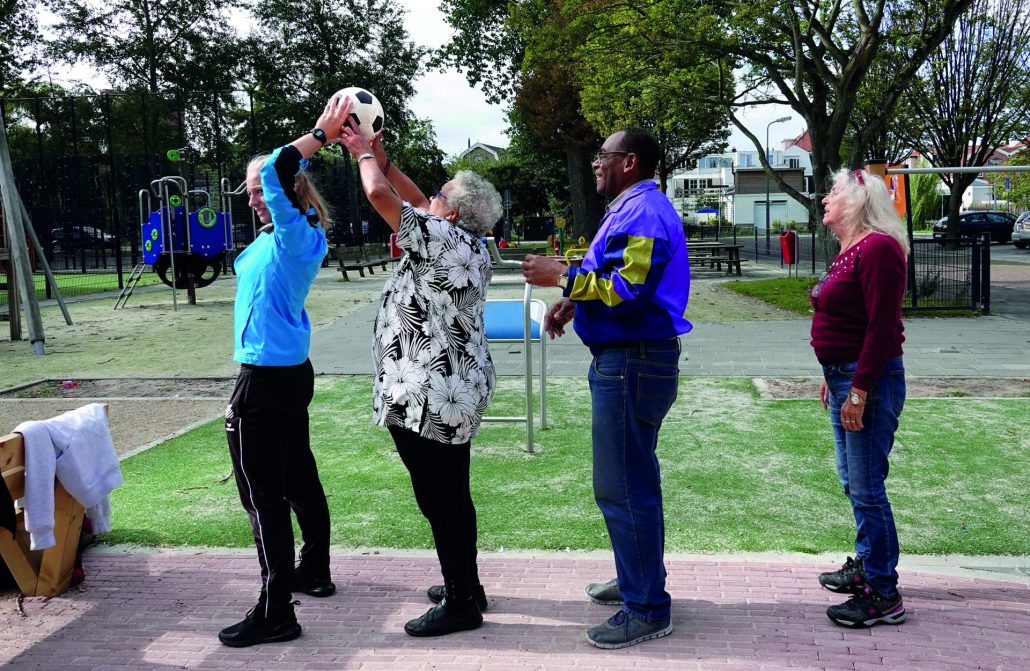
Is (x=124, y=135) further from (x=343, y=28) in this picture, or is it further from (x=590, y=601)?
(x=590, y=601)

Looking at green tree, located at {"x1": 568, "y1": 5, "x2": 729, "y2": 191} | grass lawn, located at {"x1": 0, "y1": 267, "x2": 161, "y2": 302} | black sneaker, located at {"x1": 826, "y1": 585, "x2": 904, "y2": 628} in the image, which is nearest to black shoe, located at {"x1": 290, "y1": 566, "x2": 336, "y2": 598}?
black sneaker, located at {"x1": 826, "y1": 585, "x2": 904, "y2": 628}

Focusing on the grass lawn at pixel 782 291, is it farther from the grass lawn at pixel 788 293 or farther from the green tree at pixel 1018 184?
the green tree at pixel 1018 184

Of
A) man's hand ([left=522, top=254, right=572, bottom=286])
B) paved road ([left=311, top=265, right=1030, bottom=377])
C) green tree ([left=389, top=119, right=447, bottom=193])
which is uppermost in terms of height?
green tree ([left=389, top=119, right=447, bottom=193])

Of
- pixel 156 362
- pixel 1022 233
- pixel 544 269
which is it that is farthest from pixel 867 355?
pixel 1022 233

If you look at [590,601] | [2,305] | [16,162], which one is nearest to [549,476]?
[590,601]

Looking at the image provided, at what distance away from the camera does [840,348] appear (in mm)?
3738

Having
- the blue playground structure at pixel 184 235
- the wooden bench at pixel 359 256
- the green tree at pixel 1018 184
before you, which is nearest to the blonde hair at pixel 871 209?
the blue playground structure at pixel 184 235

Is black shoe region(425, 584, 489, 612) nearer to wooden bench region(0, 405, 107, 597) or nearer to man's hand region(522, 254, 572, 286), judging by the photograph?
man's hand region(522, 254, 572, 286)

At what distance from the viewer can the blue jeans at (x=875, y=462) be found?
369 centimetres

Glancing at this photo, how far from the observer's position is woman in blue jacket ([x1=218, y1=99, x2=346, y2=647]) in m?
3.63

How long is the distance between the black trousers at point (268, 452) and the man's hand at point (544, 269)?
1035 mm

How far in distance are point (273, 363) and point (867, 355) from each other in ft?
7.44

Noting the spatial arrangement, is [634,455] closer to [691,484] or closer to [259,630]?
[259,630]

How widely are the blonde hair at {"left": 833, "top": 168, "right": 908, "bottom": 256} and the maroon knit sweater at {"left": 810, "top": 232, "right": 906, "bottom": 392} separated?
0.16 ft
